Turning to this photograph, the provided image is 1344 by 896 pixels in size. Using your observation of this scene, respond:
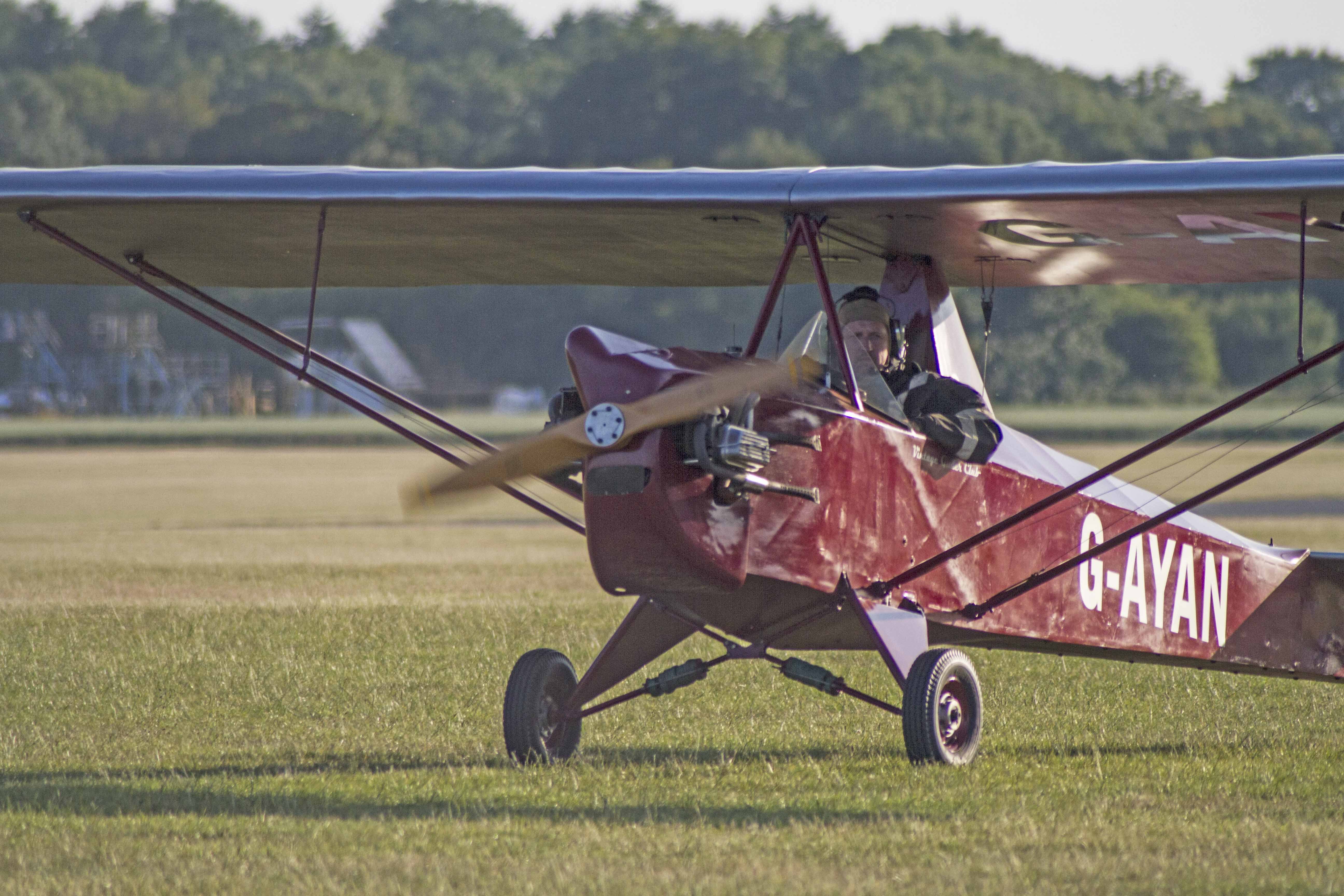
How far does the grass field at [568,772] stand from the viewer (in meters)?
5.83

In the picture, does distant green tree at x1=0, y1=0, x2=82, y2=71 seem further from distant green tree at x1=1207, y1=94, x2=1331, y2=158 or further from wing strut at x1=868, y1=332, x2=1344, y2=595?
A: wing strut at x1=868, y1=332, x2=1344, y2=595

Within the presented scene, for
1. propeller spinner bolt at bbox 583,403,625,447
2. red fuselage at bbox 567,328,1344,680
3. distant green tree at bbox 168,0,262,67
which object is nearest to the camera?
propeller spinner bolt at bbox 583,403,625,447

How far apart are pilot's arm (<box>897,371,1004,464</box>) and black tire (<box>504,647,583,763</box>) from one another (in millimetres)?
1981

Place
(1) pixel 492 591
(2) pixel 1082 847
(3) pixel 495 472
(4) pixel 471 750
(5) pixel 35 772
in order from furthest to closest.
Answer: (1) pixel 492 591
(4) pixel 471 750
(5) pixel 35 772
(3) pixel 495 472
(2) pixel 1082 847

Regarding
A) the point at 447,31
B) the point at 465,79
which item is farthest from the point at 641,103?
the point at 447,31

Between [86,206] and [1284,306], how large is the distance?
7994cm

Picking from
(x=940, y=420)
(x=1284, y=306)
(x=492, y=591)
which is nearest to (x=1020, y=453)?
(x=940, y=420)

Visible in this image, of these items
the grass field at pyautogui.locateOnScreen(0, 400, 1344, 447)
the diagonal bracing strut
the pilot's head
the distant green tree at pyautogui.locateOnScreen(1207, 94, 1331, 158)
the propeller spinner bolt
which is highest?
the distant green tree at pyautogui.locateOnScreen(1207, 94, 1331, 158)

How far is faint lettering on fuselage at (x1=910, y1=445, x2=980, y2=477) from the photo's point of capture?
8.02 meters

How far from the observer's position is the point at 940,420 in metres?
8.05

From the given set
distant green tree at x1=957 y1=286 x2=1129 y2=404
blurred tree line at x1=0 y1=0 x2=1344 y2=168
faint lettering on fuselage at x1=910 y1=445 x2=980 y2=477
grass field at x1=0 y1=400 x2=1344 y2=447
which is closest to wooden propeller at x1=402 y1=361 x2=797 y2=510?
faint lettering on fuselage at x1=910 y1=445 x2=980 y2=477

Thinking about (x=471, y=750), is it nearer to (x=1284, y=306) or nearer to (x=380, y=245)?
(x=380, y=245)

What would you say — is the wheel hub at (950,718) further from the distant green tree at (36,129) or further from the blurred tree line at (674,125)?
the distant green tree at (36,129)

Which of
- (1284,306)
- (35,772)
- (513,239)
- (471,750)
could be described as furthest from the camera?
(1284,306)
